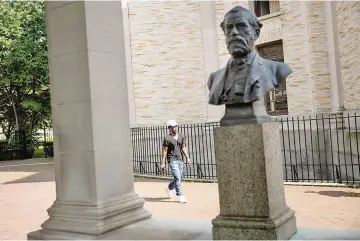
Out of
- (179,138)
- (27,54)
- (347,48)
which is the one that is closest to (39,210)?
(179,138)

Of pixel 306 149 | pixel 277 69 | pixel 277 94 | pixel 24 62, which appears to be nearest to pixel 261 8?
pixel 277 94

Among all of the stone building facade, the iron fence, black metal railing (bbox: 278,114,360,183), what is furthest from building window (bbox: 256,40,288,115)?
black metal railing (bbox: 278,114,360,183)

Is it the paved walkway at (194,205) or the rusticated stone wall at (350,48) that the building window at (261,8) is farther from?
the paved walkway at (194,205)

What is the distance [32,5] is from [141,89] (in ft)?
47.4

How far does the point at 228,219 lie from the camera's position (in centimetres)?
432

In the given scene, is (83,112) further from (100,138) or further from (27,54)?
(27,54)

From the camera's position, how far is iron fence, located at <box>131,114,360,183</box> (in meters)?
12.1

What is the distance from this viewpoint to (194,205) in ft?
30.5

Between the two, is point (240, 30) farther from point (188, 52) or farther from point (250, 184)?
point (188, 52)

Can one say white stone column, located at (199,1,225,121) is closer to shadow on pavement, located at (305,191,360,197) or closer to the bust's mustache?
shadow on pavement, located at (305,191,360,197)

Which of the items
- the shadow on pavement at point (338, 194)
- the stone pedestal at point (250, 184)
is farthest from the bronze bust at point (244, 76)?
the shadow on pavement at point (338, 194)

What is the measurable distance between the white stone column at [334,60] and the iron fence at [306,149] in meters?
0.59

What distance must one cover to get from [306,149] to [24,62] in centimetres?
2123

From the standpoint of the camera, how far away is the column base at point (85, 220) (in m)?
4.80
